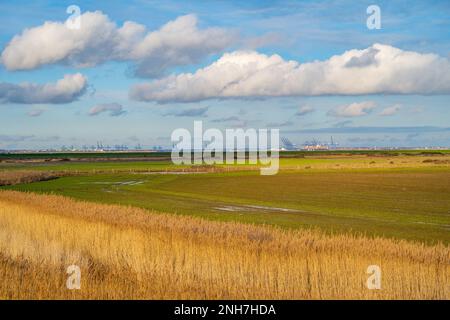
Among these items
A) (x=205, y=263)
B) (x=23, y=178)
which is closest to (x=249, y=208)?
(x=205, y=263)

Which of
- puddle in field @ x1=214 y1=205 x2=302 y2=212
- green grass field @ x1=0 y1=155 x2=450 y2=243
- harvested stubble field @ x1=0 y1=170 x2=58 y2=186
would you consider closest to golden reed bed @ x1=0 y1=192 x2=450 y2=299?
green grass field @ x1=0 y1=155 x2=450 y2=243

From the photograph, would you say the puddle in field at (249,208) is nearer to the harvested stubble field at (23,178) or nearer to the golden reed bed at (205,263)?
the golden reed bed at (205,263)

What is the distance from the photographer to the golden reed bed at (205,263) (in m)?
12.0

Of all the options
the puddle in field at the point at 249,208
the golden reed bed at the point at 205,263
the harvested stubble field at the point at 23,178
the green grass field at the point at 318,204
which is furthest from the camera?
the harvested stubble field at the point at 23,178

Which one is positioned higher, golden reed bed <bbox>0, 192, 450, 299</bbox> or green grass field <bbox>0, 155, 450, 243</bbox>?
golden reed bed <bbox>0, 192, 450, 299</bbox>

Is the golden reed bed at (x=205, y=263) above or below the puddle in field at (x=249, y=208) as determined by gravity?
above

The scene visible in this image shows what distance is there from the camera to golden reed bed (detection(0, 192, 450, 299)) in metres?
12.0

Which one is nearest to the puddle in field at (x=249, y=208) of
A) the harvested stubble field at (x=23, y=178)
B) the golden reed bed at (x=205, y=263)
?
the golden reed bed at (x=205, y=263)

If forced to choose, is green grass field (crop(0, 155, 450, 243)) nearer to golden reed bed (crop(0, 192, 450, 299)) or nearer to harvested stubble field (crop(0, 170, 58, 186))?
golden reed bed (crop(0, 192, 450, 299))

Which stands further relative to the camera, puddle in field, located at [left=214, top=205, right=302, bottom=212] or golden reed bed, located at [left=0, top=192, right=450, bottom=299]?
puddle in field, located at [left=214, top=205, right=302, bottom=212]

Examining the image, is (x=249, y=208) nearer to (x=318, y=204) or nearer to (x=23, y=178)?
(x=318, y=204)

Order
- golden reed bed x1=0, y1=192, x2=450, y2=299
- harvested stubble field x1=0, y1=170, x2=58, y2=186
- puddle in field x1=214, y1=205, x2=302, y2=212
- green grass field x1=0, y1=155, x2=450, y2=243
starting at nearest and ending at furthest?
golden reed bed x1=0, y1=192, x2=450, y2=299
green grass field x1=0, y1=155, x2=450, y2=243
puddle in field x1=214, y1=205, x2=302, y2=212
harvested stubble field x1=0, y1=170, x2=58, y2=186

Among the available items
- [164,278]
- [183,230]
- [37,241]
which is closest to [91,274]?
[164,278]
